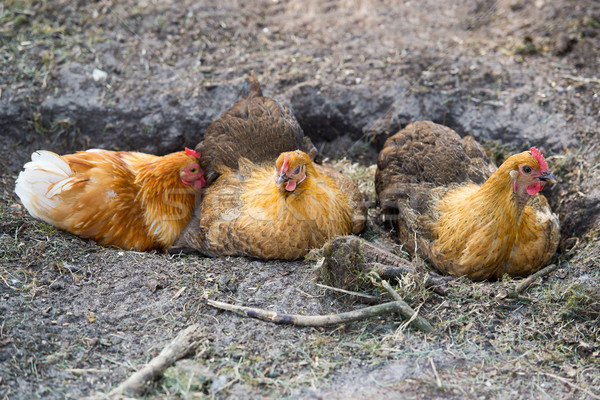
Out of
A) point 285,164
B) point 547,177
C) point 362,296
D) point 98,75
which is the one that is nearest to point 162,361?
point 362,296

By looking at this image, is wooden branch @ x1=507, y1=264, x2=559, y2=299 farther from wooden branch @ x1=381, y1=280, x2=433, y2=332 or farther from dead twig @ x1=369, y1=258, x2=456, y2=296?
wooden branch @ x1=381, y1=280, x2=433, y2=332

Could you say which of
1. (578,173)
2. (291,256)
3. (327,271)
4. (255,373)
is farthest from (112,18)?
(578,173)

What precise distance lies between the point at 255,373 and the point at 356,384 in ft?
1.99

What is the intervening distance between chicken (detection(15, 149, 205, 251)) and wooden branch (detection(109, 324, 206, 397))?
5.43 feet

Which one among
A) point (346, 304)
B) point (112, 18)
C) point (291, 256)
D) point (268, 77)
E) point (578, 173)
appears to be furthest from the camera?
point (112, 18)

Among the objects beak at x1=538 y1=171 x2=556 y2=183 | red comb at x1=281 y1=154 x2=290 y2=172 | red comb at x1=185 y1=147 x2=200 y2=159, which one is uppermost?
red comb at x1=281 y1=154 x2=290 y2=172

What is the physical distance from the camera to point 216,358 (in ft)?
10.7

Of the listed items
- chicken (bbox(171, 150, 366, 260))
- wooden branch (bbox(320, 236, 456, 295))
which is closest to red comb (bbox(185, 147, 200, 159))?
chicken (bbox(171, 150, 366, 260))

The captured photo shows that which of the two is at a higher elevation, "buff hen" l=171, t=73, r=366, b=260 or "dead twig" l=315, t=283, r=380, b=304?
"buff hen" l=171, t=73, r=366, b=260

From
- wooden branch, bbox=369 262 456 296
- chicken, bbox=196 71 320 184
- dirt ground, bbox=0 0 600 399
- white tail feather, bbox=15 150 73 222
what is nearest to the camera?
dirt ground, bbox=0 0 600 399

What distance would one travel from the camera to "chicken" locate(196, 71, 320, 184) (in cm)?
495

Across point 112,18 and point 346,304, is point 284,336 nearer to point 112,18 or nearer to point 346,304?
point 346,304

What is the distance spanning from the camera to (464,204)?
13.8 feet

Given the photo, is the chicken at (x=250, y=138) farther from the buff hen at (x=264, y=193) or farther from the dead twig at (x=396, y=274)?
the dead twig at (x=396, y=274)
